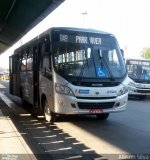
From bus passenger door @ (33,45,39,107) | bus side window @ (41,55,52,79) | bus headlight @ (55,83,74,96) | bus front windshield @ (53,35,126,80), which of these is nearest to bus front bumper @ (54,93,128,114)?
bus headlight @ (55,83,74,96)

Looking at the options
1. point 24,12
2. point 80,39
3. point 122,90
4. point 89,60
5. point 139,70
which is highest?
point 24,12

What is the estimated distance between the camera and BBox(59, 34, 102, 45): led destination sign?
12.3 m

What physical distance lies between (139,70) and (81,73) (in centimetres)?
1411

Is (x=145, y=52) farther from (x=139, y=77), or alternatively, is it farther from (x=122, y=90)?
(x=122, y=90)

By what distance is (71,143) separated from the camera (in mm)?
9383

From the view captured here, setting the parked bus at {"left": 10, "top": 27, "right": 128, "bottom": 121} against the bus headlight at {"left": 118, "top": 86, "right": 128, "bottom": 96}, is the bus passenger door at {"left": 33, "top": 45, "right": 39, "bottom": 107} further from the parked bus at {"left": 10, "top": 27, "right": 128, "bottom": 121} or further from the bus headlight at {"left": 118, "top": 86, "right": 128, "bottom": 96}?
the bus headlight at {"left": 118, "top": 86, "right": 128, "bottom": 96}

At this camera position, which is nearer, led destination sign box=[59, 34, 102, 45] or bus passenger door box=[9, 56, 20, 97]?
led destination sign box=[59, 34, 102, 45]

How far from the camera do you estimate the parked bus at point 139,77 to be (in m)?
24.9

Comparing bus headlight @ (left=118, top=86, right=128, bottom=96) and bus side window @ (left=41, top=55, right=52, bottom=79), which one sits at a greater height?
bus side window @ (left=41, top=55, right=52, bottom=79)

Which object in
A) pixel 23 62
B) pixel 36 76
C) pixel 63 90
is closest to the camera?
pixel 63 90

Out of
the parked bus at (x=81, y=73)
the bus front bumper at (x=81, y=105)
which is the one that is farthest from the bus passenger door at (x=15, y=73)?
the bus front bumper at (x=81, y=105)

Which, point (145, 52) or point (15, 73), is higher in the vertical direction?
point (145, 52)

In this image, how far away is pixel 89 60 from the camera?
12.1 metres

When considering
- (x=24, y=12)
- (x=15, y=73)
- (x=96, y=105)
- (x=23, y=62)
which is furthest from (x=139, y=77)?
(x=96, y=105)
